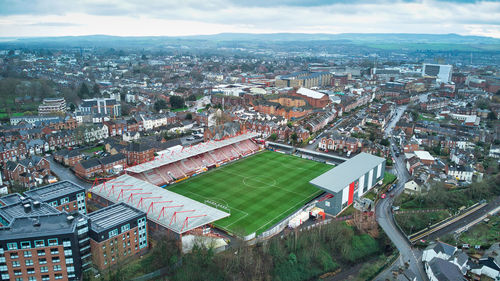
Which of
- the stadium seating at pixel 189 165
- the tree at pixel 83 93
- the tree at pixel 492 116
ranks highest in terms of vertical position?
the tree at pixel 83 93

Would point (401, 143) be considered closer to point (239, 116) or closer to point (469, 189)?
point (469, 189)

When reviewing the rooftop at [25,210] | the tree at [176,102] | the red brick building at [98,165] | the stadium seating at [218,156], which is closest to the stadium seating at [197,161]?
the stadium seating at [218,156]

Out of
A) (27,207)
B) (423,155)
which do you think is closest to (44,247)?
(27,207)

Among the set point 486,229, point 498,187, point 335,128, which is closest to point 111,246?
point 486,229

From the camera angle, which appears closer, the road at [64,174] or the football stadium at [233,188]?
the football stadium at [233,188]

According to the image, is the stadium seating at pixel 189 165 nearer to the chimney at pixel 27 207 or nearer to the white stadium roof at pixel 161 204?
the white stadium roof at pixel 161 204

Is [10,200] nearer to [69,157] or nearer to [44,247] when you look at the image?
[44,247]
